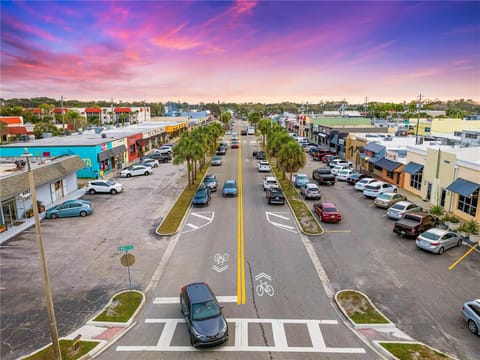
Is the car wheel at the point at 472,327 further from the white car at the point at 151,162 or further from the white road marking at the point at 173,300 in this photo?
the white car at the point at 151,162

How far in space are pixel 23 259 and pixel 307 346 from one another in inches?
703

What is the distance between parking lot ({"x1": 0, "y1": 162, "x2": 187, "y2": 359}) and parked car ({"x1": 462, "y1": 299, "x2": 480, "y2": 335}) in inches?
574

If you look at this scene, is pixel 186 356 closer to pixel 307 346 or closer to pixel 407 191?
pixel 307 346

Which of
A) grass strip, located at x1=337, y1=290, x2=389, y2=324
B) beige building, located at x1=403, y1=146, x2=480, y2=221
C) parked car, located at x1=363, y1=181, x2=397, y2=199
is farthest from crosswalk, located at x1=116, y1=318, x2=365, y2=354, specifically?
parked car, located at x1=363, y1=181, x2=397, y2=199

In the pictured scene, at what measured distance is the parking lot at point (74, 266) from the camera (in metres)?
14.6

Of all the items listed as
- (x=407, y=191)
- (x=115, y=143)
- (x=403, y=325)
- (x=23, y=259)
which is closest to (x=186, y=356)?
(x=403, y=325)

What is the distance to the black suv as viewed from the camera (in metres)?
12.5

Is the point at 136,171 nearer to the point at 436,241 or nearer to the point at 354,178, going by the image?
the point at 354,178

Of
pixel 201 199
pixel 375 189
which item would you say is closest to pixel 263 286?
pixel 201 199

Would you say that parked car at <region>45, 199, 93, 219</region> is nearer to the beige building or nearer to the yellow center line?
the yellow center line

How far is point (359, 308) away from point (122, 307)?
34.7 feet

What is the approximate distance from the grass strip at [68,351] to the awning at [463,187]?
26892 mm

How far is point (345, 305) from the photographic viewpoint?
15453 millimetres

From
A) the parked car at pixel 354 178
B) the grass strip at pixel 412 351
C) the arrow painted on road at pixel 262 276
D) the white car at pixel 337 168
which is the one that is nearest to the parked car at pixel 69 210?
the arrow painted on road at pixel 262 276
